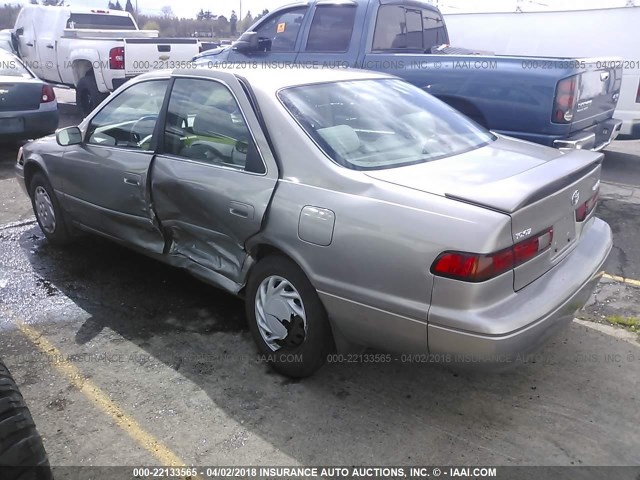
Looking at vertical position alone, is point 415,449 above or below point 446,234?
below

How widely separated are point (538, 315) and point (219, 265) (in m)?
1.81

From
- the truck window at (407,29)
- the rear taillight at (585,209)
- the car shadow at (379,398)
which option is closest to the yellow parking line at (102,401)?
the car shadow at (379,398)

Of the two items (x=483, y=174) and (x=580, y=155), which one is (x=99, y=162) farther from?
(x=580, y=155)

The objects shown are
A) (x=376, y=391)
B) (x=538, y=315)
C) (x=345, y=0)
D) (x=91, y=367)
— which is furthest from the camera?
(x=345, y=0)

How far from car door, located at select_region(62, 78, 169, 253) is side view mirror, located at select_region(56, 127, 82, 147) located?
0.07 m

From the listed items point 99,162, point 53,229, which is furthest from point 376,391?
point 53,229

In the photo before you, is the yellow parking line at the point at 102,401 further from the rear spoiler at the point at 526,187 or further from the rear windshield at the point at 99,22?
the rear windshield at the point at 99,22

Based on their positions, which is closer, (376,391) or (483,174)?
(483,174)

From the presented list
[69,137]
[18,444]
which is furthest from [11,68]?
[18,444]

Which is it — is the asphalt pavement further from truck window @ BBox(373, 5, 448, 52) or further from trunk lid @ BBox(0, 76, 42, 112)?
trunk lid @ BBox(0, 76, 42, 112)

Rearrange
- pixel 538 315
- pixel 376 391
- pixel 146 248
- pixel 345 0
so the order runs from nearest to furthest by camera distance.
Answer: pixel 538 315 → pixel 376 391 → pixel 146 248 → pixel 345 0

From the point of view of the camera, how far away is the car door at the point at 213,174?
3.11 meters

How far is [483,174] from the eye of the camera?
9.12ft

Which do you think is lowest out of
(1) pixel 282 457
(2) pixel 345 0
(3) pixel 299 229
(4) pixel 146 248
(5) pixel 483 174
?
(1) pixel 282 457
